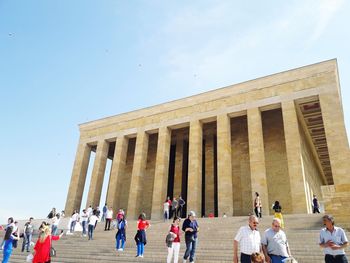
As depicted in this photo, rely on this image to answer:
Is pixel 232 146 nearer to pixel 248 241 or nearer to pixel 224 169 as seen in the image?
pixel 224 169

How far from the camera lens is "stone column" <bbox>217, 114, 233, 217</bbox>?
58.6 ft

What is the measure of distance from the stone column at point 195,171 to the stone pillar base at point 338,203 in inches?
390

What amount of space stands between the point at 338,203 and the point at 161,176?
13.0 m

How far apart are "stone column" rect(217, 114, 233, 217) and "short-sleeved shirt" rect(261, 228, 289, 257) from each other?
13.6 meters

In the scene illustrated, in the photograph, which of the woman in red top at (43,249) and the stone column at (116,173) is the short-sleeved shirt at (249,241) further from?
the stone column at (116,173)

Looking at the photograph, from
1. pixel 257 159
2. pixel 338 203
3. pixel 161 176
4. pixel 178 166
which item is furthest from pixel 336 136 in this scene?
pixel 178 166

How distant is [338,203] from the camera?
9.92m

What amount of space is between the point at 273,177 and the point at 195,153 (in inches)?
228

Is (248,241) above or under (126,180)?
under

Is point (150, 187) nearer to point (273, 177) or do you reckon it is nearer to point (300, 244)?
point (273, 177)

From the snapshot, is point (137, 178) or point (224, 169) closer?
point (224, 169)

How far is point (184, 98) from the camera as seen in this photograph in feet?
74.4

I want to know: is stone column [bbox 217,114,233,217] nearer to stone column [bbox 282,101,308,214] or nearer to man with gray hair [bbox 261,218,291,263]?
stone column [bbox 282,101,308,214]

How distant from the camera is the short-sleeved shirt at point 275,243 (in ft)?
14.1
